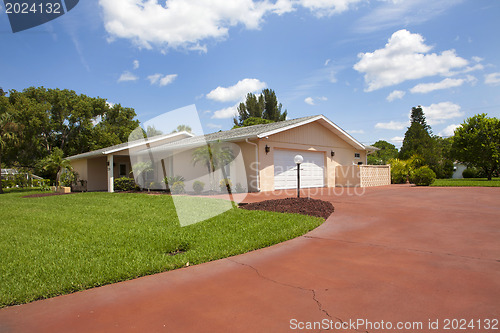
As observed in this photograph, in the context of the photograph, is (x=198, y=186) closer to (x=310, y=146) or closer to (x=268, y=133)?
(x=268, y=133)

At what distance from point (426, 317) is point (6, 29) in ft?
37.7

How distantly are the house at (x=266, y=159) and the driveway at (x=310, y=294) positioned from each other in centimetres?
921

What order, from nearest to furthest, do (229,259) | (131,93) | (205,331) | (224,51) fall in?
(205,331), (229,259), (224,51), (131,93)

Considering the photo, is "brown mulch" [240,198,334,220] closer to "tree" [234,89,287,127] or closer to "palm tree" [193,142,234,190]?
"palm tree" [193,142,234,190]

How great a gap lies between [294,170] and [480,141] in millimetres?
17092

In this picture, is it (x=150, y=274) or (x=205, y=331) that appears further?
(x=150, y=274)

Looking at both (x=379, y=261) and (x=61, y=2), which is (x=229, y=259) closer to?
(x=379, y=261)

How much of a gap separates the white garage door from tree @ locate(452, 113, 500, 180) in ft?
47.0

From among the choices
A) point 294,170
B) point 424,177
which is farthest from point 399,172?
point 294,170

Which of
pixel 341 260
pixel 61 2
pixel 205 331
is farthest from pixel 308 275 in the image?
pixel 61 2

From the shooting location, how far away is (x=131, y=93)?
19391 mm

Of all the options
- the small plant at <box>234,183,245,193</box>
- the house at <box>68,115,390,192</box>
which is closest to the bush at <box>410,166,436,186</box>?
the house at <box>68,115,390,192</box>

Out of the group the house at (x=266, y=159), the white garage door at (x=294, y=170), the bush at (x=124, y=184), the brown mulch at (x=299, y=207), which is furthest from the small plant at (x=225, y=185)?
the bush at (x=124, y=184)

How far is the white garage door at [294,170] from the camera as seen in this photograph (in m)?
15.0
